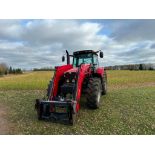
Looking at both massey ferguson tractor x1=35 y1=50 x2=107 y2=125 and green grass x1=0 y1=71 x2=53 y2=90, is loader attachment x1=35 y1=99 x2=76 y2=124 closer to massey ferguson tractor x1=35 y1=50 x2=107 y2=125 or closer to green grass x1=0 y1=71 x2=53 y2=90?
massey ferguson tractor x1=35 y1=50 x2=107 y2=125

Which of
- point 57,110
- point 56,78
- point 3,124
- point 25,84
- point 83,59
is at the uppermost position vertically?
point 83,59

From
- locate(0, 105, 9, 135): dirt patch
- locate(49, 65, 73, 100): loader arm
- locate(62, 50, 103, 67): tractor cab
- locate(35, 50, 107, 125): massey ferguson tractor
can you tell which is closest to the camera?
locate(0, 105, 9, 135): dirt patch

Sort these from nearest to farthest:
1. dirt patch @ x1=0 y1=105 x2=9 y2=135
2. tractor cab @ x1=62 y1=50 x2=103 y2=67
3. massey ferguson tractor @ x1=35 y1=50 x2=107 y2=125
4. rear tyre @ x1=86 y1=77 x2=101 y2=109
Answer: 1. dirt patch @ x1=0 y1=105 x2=9 y2=135
2. massey ferguson tractor @ x1=35 y1=50 x2=107 y2=125
3. rear tyre @ x1=86 y1=77 x2=101 y2=109
4. tractor cab @ x1=62 y1=50 x2=103 y2=67

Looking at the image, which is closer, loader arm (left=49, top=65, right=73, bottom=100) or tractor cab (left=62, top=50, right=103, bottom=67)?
loader arm (left=49, top=65, right=73, bottom=100)

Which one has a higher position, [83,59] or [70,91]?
[83,59]

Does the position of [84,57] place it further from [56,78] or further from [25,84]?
[25,84]

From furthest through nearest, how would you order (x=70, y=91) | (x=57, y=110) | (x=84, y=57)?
1. (x=84, y=57)
2. (x=70, y=91)
3. (x=57, y=110)

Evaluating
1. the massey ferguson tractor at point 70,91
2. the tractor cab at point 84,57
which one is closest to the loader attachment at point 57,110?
the massey ferguson tractor at point 70,91

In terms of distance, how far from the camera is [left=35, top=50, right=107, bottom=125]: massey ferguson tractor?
5918mm

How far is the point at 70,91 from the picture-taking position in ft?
23.1

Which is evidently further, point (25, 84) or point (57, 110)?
point (25, 84)

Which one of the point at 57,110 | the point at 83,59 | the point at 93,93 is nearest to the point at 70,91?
the point at 93,93

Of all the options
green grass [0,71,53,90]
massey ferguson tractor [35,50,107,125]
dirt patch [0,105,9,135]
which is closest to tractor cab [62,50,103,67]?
massey ferguson tractor [35,50,107,125]

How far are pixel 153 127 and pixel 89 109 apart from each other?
2.59 metres
